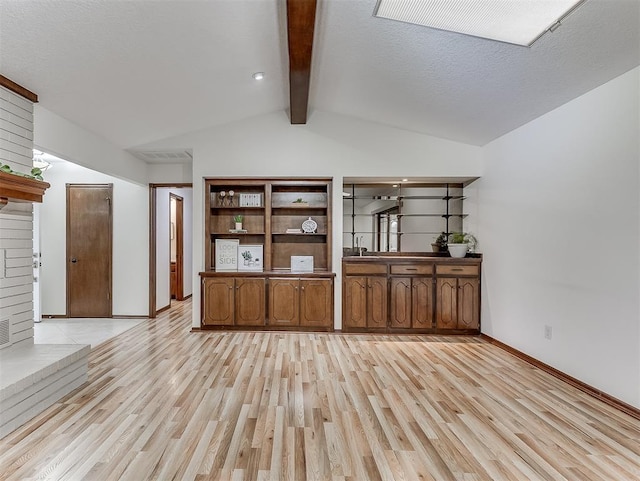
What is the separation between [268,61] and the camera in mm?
3451

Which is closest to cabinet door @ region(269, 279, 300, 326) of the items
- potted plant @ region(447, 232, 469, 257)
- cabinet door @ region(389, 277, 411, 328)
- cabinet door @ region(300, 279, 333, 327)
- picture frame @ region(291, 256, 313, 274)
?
cabinet door @ region(300, 279, 333, 327)

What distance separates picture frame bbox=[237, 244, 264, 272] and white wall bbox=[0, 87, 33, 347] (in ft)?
7.97

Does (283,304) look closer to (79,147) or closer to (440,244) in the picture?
(440,244)

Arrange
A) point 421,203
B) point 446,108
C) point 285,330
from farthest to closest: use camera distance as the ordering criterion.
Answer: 1. point 421,203
2. point 285,330
3. point 446,108

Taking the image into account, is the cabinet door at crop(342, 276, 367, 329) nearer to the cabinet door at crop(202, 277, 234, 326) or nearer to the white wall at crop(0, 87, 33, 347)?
the cabinet door at crop(202, 277, 234, 326)

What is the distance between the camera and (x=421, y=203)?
520 cm

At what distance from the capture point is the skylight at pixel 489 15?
2141 millimetres

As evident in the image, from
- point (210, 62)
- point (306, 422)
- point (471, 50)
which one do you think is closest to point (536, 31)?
point (471, 50)

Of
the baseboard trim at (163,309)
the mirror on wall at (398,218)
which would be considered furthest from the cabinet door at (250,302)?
the baseboard trim at (163,309)

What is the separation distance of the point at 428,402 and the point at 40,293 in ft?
19.7

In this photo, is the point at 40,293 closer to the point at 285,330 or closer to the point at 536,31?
the point at 285,330

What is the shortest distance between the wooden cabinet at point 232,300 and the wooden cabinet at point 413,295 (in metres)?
1.26

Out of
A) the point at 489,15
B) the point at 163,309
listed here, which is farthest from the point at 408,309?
the point at 163,309

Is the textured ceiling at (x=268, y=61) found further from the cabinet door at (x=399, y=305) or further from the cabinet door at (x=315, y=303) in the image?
the cabinet door at (x=315, y=303)
